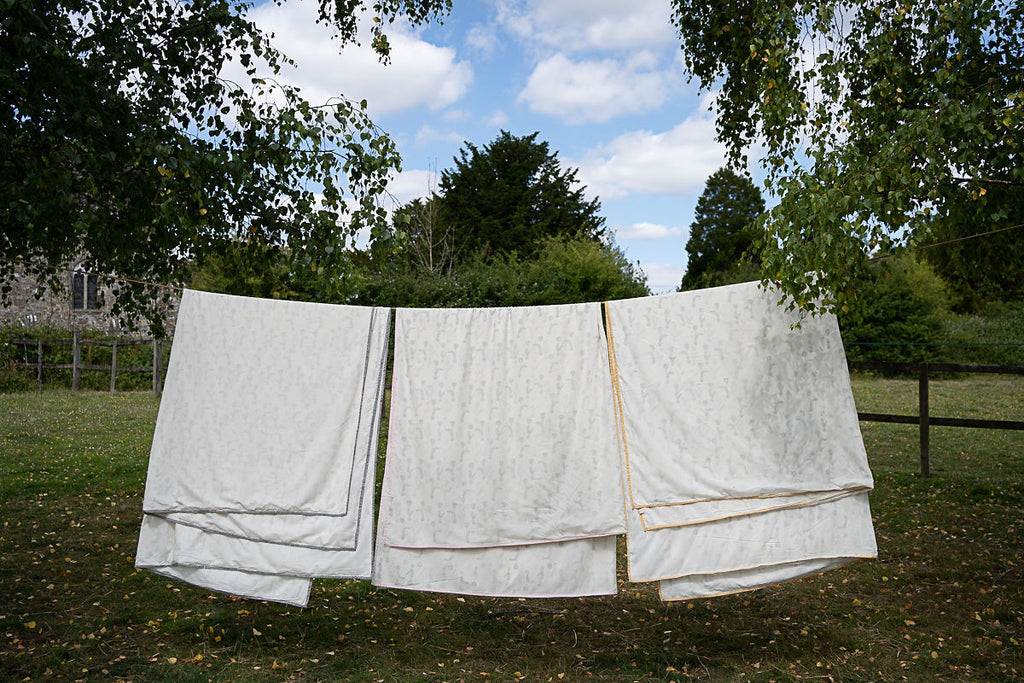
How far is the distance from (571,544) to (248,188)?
2617mm

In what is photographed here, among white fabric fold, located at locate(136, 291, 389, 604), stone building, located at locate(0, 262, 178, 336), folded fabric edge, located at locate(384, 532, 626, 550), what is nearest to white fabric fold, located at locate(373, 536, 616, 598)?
folded fabric edge, located at locate(384, 532, 626, 550)

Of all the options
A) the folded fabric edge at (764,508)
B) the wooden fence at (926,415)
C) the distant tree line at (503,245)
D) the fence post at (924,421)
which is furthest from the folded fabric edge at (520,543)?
the distant tree line at (503,245)

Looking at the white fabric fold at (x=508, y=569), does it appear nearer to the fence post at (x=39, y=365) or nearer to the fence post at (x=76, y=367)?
the fence post at (x=76, y=367)

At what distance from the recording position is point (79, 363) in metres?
15.7

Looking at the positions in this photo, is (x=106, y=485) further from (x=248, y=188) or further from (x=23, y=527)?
(x=248, y=188)

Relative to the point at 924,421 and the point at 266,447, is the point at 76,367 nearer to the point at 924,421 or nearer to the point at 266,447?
the point at 266,447

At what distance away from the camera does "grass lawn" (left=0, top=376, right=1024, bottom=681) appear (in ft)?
12.3

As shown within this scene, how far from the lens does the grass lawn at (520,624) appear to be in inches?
148

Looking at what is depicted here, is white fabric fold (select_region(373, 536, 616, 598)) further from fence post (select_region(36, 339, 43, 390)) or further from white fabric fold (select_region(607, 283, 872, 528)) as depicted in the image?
fence post (select_region(36, 339, 43, 390))

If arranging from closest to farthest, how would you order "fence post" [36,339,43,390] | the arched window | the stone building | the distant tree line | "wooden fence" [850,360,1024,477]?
"wooden fence" [850,360,1024,477], the distant tree line, "fence post" [36,339,43,390], the stone building, the arched window

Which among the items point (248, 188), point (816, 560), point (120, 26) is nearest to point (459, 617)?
point (816, 560)

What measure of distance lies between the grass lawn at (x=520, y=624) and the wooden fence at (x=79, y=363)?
347 inches

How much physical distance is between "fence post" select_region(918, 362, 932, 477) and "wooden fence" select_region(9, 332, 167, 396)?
12797 millimetres

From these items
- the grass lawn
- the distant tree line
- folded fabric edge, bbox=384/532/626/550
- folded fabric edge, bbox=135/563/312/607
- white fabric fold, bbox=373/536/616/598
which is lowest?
the grass lawn
